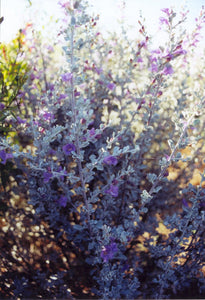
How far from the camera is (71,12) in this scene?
4.39 ft

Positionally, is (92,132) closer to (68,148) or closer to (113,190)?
(68,148)

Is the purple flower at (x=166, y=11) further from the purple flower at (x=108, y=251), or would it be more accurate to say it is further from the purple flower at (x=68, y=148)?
the purple flower at (x=108, y=251)

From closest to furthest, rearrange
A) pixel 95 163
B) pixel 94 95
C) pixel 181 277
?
pixel 95 163, pixel 181 277, pixel 94 95

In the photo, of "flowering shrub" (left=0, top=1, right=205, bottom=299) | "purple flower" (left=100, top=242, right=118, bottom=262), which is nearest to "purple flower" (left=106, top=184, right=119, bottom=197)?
"flowering shrub" (left=0, top=1, right=205, bottom=299)

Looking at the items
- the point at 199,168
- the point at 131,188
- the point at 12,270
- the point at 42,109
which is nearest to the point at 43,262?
the point at 12,270

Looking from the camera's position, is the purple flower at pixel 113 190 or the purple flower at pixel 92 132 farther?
the purple flower at pixel 113 190

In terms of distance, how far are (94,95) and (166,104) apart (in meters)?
1.01

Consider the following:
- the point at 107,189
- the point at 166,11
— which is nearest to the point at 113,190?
the point at 107,189

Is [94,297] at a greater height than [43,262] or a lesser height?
lesser

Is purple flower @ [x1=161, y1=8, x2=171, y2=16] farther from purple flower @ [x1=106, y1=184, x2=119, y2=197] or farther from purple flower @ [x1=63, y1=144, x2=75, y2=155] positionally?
purple flower @ [x1=106, y1=184, x2=119, y2=197]

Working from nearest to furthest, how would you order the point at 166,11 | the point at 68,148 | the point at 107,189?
the point at 166,11 < the point at 68,148 < the point at 107,189

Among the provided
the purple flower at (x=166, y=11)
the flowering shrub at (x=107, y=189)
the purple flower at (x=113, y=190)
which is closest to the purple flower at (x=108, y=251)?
the flowering shrub at (x=107, y=189)

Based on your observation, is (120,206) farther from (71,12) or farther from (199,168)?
(71,12)

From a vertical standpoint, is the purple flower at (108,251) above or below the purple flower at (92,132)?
below
